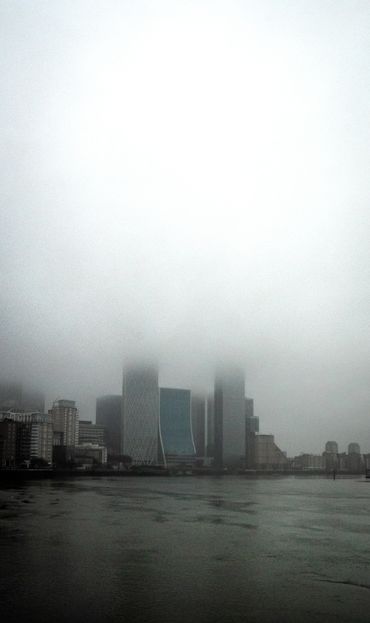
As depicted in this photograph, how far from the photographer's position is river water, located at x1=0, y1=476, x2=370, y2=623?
68.1 ft

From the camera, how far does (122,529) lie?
40688 mm

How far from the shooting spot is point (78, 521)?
148 ft

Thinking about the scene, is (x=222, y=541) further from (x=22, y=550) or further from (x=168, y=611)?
(x=168, y=611)

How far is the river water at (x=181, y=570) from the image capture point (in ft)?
68.1

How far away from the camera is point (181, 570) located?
27.0 metres

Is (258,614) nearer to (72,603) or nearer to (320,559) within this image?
(72,603)

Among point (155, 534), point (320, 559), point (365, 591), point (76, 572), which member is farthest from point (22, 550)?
point (365, 591)

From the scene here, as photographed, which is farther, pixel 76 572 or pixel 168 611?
pixel 76 572

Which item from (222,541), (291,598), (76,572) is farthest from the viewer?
(222,541)

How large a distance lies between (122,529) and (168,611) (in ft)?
68.3

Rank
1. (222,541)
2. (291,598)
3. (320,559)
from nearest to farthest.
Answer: (291,598)
(320,559)
(222,541)

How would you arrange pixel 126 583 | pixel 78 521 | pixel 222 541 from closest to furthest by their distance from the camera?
1. pixel 126 583
2. pixel 222 541
3. pixel 78 521

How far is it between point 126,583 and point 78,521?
22180 millimetres

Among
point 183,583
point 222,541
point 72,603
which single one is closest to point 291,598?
point 183,583
